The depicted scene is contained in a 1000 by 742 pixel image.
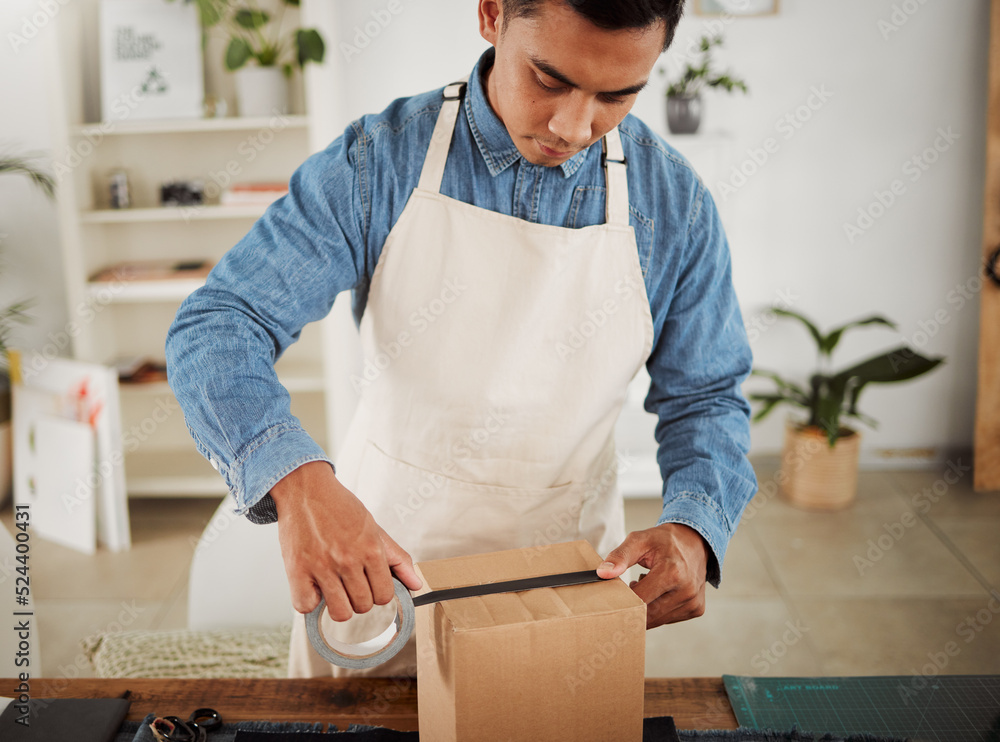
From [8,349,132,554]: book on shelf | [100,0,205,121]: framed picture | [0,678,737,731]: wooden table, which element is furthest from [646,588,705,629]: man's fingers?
[100,0,205,121]: framed picture

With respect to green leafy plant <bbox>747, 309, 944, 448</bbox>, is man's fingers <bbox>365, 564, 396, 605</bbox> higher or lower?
higher

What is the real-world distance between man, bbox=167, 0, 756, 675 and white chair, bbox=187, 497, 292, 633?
1.12 ft

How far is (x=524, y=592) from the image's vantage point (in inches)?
34.9

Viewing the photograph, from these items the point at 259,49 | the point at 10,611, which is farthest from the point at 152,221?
the point at 10,611

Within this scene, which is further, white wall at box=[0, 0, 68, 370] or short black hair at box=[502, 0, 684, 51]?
white wall at box=[0, 0, 68, 370]

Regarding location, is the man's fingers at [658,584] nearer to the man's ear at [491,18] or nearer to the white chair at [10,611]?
the man's ear at [491,18]

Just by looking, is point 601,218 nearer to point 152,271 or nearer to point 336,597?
point 336,597

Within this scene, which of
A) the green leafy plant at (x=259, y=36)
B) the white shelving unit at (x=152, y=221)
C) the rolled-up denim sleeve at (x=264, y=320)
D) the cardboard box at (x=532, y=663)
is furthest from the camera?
the white shelving unit at (x=152, y=221)

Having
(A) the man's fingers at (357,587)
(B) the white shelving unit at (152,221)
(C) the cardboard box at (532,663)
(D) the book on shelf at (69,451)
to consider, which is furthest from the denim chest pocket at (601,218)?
(D) the book on shelf at (69,451)

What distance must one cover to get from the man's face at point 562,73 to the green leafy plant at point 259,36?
7.22 ft

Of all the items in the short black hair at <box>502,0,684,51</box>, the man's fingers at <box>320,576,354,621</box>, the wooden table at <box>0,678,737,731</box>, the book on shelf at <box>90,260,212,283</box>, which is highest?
the short black hair at <box>502,0,684,51</box>

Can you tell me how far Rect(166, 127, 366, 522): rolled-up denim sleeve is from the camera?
0.92 meters

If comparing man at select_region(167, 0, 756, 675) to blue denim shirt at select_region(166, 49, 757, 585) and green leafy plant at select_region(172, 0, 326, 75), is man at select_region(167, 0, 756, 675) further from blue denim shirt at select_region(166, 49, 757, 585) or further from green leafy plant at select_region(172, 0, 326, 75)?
green leafy plant at select_region(172, 0, 326, 75)

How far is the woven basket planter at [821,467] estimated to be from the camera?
338 cm
